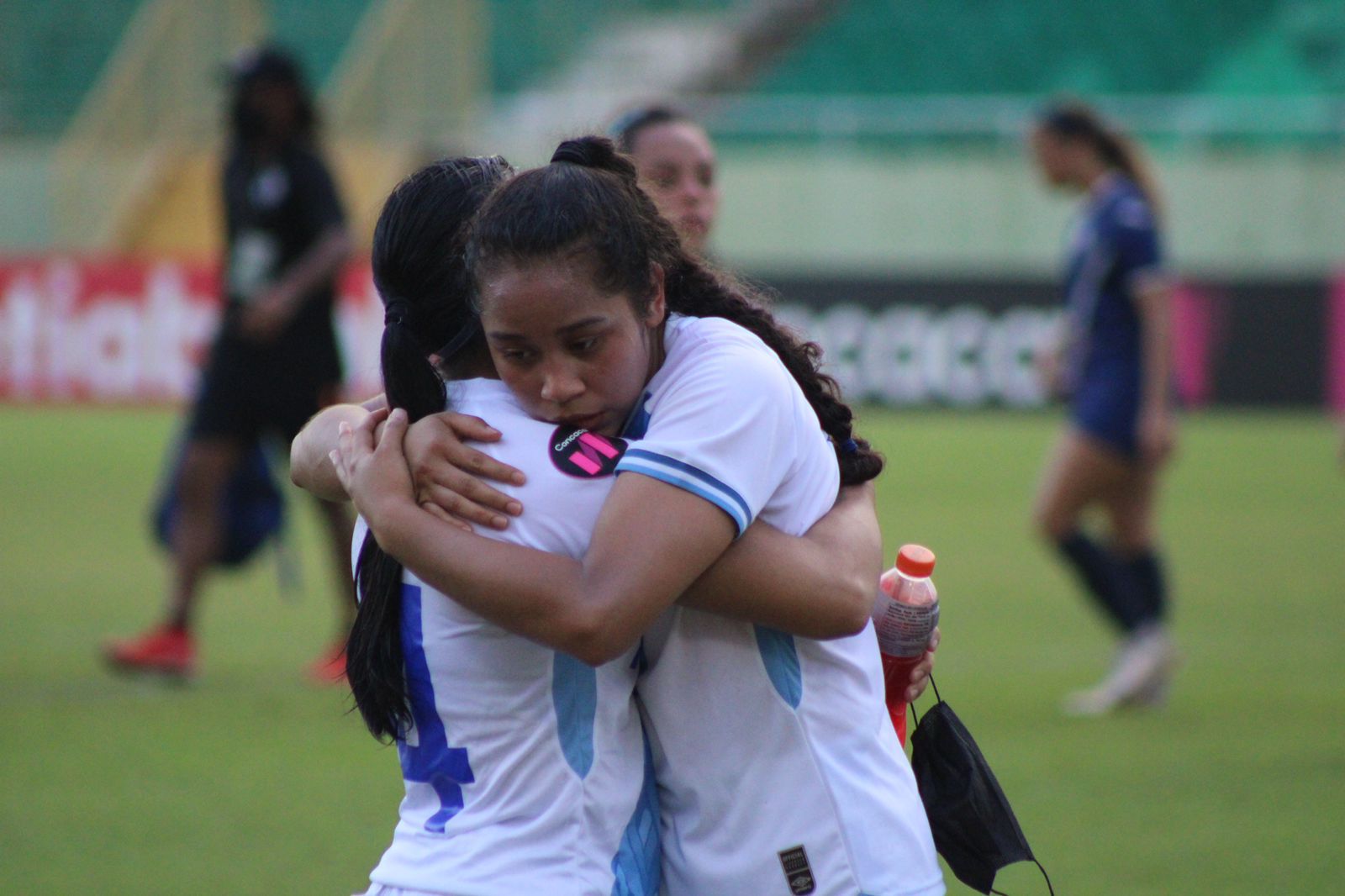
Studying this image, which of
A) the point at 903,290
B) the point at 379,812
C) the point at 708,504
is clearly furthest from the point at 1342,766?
the point at 903,290

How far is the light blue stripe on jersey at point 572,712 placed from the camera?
207 cm

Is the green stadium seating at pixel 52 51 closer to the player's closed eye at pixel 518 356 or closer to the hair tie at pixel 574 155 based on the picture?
the hair tie at pixel 574 155

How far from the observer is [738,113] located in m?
23.2

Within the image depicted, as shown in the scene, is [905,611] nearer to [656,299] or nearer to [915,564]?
[915,564]

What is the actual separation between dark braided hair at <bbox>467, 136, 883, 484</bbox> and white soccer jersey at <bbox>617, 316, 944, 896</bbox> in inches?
5.1

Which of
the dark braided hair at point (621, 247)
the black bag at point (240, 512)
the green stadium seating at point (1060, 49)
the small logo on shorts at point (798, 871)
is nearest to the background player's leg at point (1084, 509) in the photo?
the black bag at point (240, 512)

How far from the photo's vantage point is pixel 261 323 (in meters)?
7.07

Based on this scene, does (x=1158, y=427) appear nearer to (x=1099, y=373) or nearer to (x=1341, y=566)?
(x=1099, y=373)

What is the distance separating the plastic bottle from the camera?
2.48 metres

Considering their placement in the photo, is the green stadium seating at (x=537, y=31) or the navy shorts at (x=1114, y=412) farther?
the green stadium seating at (x=537, y=31)

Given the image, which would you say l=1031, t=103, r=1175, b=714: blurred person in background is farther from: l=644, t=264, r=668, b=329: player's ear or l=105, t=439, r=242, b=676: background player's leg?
l=644, t=264, r=668, b=329: player's ear

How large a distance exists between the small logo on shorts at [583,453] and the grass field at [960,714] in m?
2.53

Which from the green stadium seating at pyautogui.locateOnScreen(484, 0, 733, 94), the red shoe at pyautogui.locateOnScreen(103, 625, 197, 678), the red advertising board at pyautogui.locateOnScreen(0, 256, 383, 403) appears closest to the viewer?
the red shoe at pyautogui.locateOnScreen(103, 625, 197, 678)

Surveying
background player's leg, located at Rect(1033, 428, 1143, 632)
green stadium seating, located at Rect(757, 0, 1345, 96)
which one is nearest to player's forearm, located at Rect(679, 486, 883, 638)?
background player's leg, located at Rect(1033, 428, 1143, 632)
